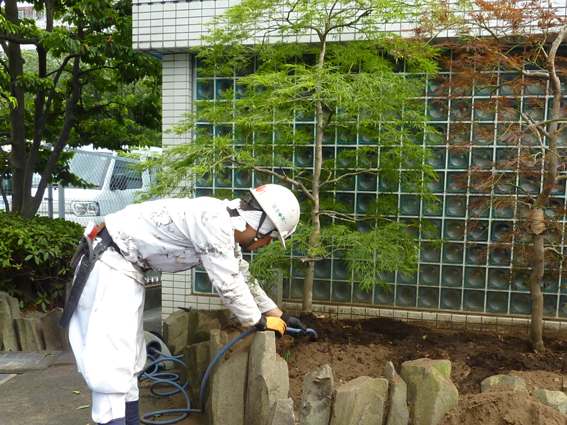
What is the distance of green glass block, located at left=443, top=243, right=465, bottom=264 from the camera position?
16.6 feet

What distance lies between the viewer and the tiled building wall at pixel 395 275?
4941 millimetres

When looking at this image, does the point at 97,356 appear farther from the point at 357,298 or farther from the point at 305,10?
the point at 357,298

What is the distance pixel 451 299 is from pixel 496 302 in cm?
42

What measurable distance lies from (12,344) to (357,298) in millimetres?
3407

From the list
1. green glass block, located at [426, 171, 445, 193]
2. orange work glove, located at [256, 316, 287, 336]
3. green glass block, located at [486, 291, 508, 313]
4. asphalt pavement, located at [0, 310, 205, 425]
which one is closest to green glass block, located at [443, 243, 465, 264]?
green glass block, located at [486, 291, 508, 313]

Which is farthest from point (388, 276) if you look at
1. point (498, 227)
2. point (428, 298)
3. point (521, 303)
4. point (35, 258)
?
point (35, 258)

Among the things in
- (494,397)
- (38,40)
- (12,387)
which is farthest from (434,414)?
(38,40)

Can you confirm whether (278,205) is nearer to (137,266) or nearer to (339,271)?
(137,266)

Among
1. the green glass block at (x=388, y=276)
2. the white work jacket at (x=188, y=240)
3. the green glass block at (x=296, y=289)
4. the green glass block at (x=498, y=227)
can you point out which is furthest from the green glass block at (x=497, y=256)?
the white work jacket at (x=188, y=240)

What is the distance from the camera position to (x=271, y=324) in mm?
2873

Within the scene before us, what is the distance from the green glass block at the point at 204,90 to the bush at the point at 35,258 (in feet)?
7.39

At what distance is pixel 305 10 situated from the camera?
395cm

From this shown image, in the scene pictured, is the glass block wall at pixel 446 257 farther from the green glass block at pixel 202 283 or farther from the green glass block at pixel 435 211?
the green glass block at pixel 202 283

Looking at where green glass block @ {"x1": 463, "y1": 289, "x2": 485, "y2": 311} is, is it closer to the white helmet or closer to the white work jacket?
the white helmet
